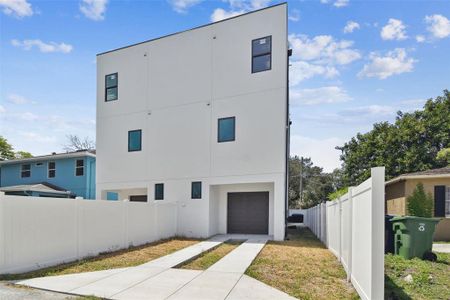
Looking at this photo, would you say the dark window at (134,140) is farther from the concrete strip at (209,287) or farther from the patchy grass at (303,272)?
the concrete strip at (209,287)

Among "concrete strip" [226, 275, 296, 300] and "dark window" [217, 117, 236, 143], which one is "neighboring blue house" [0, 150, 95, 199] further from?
"concrete strip" [226, 275, 296, 300]

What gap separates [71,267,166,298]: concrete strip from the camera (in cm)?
546

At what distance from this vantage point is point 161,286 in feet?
19.6

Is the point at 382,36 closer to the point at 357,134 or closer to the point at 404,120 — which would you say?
the point at 404,120

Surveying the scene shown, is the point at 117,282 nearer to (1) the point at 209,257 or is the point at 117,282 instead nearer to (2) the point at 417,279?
(1) the point at 209,257

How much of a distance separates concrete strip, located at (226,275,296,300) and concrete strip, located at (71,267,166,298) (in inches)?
77.2

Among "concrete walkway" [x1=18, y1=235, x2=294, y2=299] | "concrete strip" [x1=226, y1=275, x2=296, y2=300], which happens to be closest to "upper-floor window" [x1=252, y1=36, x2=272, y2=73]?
"concrete walkway" [x1=18, y1=235, x2=294, y2=299]

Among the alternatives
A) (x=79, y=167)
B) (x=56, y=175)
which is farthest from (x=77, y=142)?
(x=79, y=167)

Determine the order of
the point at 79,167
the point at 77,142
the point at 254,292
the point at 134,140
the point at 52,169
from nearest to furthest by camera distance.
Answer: the point at 254,292
the point at 134,140
the point at 79,167
the point at 52,169
the point at 77,142

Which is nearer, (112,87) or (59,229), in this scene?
(59,229)

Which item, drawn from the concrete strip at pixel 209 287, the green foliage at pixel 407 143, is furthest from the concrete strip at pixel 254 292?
the green foliage at pixel 407 143

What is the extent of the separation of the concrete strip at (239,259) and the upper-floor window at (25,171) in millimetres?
18175

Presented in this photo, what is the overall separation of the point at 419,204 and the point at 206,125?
953 cm

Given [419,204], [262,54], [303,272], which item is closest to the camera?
[303,272]
